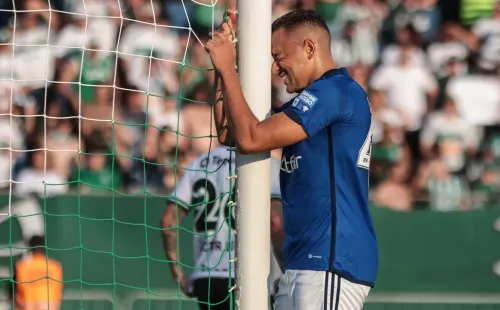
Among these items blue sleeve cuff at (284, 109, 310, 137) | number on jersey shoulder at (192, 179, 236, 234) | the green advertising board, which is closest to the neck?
blue sleeve cuff at (284, 109, 310, 137)

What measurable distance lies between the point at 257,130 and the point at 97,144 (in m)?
4.35

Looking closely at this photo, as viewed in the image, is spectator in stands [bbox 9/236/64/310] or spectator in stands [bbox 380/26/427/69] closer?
spectator in stands [bbox 9/236/64/310]

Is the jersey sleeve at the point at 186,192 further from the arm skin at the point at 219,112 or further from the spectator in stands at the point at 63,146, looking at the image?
the arm skin at the point at 219,112

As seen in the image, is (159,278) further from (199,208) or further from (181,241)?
(199,208)

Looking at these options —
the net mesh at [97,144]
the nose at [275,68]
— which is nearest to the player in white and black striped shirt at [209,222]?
the net mesh at [97,144]

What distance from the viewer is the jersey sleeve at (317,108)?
11.8ft

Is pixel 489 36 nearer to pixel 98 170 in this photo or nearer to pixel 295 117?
pixel 98 170

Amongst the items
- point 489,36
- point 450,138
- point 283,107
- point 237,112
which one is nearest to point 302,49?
point 283,107

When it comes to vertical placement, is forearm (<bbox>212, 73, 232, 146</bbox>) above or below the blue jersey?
above

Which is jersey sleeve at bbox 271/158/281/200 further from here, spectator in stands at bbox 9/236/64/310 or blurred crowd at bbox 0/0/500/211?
spectator in stands at bbox 9/236/64/310

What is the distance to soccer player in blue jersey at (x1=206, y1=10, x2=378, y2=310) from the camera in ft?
11.8

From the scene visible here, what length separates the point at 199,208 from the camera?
614 centimetres

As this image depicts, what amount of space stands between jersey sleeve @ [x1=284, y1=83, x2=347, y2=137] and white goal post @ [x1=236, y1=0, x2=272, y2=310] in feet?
1.04

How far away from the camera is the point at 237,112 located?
11.8 feet
